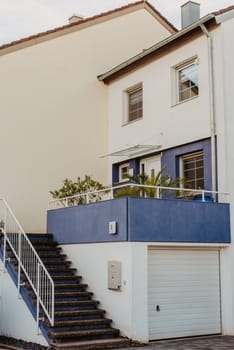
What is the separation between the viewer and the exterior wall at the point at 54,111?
16438 mm

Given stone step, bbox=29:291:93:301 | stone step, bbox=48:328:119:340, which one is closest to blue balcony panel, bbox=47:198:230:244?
stone step, bbox=29:291:93:301

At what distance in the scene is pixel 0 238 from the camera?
14.1 meters

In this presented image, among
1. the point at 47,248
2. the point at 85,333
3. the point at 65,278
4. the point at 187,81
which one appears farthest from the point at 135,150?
the point at 85,333

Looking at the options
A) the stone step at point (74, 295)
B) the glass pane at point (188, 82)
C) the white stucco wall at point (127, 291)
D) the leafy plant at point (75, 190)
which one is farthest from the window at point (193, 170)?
the stone step at point (74, 295)

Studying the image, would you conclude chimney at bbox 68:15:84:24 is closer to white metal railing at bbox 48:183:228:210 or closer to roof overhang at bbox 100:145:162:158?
roof overhang at bbox 100:145:162:158

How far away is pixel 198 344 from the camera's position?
11.3 meters

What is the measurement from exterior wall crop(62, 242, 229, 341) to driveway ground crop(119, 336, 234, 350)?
444 mm

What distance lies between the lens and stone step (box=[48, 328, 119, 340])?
10.8m

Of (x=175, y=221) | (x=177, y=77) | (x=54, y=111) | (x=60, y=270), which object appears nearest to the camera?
(x=175, y=221)

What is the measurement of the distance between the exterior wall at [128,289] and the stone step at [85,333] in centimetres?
25

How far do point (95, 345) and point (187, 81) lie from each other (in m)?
8.30

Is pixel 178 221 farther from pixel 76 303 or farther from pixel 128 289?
pixel 76 303

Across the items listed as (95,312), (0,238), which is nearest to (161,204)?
(95,312)

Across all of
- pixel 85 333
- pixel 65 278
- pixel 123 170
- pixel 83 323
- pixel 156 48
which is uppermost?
pixel 156 48
